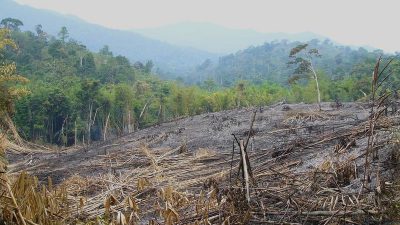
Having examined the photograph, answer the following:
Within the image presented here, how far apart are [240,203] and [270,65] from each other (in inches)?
3603

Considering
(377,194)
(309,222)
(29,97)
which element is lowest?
(29,97)

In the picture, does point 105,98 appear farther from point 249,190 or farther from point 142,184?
point 249,190

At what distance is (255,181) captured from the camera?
4.36m

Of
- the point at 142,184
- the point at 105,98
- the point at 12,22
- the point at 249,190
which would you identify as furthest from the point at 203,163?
the point at 12,22

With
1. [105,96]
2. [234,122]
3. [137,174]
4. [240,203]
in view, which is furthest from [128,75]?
[240,203]

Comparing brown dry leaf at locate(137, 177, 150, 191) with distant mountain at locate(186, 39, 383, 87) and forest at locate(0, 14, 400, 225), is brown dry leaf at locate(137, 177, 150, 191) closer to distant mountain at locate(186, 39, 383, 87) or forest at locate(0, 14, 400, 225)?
forest at locate(0, 14, 400, 225)

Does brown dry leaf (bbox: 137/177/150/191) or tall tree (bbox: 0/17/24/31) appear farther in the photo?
tall tree (bbox: 0/17/24/31)

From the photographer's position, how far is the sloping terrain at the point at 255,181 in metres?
3.65

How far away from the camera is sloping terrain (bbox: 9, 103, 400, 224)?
3650 mm

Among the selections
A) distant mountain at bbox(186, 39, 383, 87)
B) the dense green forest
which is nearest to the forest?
the dense green forest

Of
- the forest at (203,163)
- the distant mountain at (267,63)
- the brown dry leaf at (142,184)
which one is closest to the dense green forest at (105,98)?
the forest at (203,163)

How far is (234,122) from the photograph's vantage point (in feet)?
56.0

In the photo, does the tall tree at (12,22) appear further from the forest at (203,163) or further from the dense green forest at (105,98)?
the forest at (203,163)

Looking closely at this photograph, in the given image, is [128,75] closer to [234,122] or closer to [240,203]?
[234,122]
